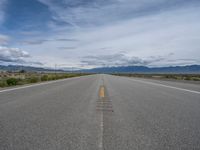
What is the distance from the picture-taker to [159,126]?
13.4ft

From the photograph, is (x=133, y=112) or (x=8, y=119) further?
(x=133, y=112)

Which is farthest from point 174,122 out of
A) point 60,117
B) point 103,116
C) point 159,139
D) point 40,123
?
point 40,123

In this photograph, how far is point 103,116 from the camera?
504 cm

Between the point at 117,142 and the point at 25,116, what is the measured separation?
2.86 metres

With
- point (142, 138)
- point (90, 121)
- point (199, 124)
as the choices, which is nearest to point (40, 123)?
point (90, 121)

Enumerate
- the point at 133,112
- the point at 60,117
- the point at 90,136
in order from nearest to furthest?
the point at 90,136
the point at 60,117
the point at 133,112

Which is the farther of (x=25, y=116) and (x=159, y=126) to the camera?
(x=25, y=116)

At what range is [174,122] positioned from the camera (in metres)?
4.40

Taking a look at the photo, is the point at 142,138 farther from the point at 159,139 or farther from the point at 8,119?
the point at 8,119

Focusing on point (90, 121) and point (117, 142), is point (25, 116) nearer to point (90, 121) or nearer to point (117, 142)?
point (90, 121)

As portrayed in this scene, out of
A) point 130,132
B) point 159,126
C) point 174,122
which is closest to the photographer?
point 130,132

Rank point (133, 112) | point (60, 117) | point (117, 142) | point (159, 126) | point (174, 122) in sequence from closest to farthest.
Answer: point (117, 142)
point (159, 126)
point (174, 122)
point (60, 117)
point (133, 112)

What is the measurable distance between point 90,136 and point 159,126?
1620 millimetres

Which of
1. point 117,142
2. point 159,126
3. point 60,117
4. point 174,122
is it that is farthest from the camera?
point 60,117
